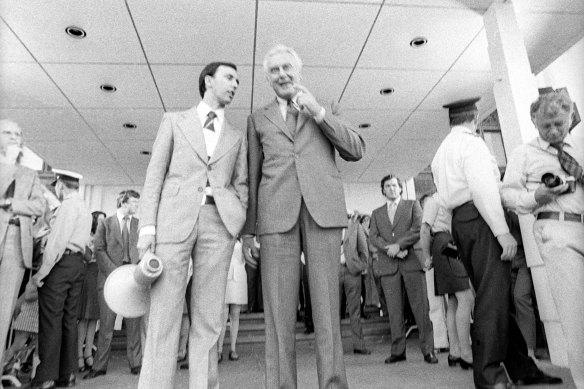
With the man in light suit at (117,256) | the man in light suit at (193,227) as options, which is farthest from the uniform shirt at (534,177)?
the man in light suit at (117,256)

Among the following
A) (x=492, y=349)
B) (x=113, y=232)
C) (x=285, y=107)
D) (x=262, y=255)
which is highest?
(x=285, y=107)

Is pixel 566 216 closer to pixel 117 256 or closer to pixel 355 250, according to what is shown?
pixel 355 250

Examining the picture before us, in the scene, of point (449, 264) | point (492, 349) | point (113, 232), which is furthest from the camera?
point (113, 232)

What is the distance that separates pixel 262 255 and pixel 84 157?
549 centimetres

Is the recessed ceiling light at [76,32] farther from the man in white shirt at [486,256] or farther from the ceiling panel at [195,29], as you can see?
the man in white shirt at [486,256]

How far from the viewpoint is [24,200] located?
224 centimetres

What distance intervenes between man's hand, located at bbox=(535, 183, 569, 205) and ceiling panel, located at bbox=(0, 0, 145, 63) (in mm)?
3028

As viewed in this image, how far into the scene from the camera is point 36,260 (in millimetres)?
2727

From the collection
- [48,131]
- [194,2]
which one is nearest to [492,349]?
[194,2]

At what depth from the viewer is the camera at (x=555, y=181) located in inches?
60.9

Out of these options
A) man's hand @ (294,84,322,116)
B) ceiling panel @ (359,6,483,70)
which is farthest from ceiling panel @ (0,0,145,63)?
man's hand @ (294,84,322,116)

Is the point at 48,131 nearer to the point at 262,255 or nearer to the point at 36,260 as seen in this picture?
the point at 36,260

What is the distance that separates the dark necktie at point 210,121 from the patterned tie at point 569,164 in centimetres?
146

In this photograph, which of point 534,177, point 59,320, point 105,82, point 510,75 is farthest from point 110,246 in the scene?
point 510,75
